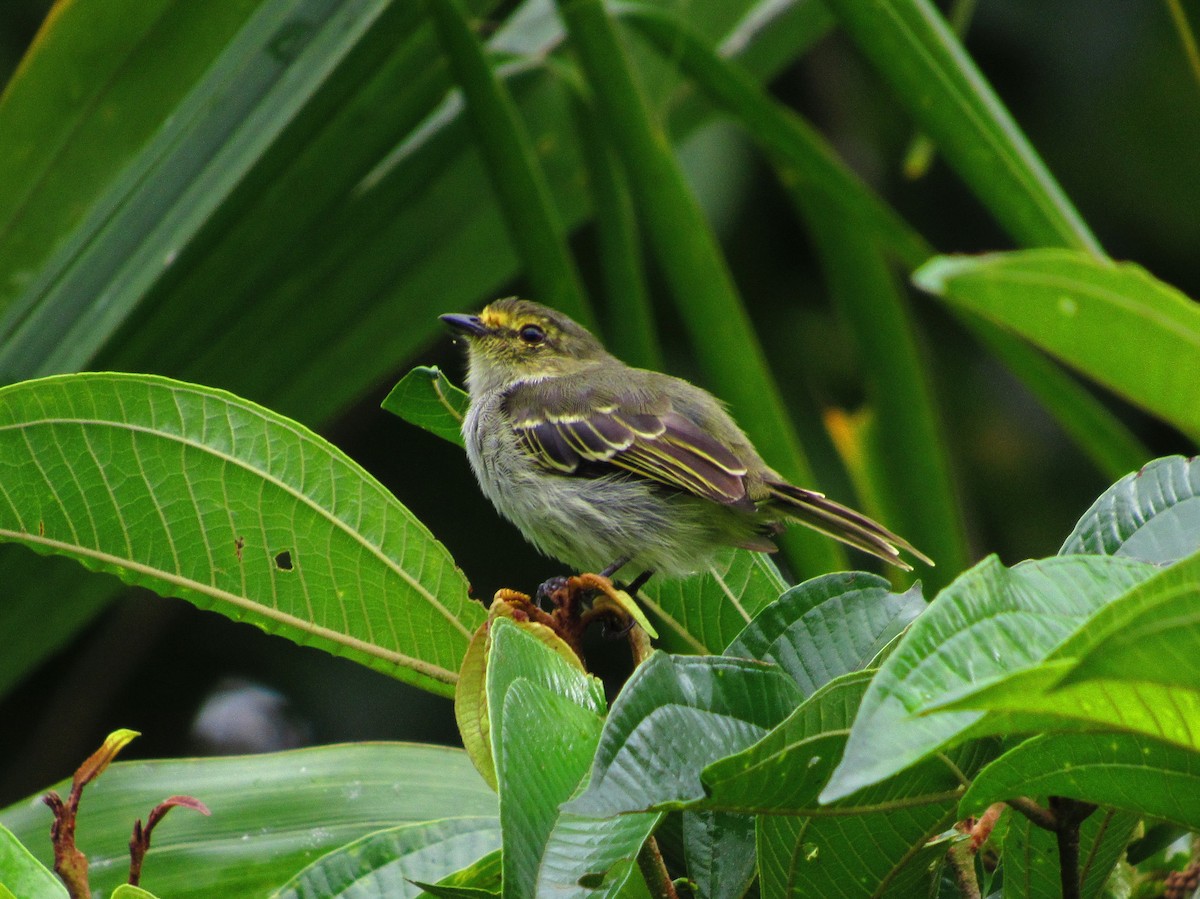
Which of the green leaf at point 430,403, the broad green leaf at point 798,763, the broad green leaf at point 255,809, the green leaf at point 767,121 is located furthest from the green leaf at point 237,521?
the green leaf at point 767,121

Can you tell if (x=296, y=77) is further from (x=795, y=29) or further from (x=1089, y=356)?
(x=795, y=29)

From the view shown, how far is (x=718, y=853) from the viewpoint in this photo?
1.27 meters

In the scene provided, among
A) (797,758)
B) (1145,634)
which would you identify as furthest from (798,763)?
(1145,634)

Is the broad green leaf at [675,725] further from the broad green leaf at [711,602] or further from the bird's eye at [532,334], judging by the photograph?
the bird's eye at [532,334]

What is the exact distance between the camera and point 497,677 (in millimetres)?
1104

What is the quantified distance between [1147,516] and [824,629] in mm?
335

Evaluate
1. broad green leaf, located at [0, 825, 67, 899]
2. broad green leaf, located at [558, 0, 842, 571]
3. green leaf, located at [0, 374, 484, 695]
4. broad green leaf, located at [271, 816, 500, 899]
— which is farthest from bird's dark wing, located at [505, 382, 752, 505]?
broad green leaf, located at [0, 825, 67, 899]

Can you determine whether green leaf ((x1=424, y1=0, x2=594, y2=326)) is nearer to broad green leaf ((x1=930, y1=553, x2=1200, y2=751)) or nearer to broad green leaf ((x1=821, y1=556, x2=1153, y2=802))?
broad green leaf ((x1=821, y1=556, x2=1153, y2=802))

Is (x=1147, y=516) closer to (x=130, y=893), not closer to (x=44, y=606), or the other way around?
(x=130, y=893)

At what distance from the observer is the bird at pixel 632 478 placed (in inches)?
118

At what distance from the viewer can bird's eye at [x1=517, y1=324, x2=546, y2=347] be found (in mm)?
4074

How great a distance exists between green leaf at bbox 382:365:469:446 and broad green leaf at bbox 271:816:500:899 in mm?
671

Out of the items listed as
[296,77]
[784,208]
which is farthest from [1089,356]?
[784,208]

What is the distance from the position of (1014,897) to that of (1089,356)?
67cm
